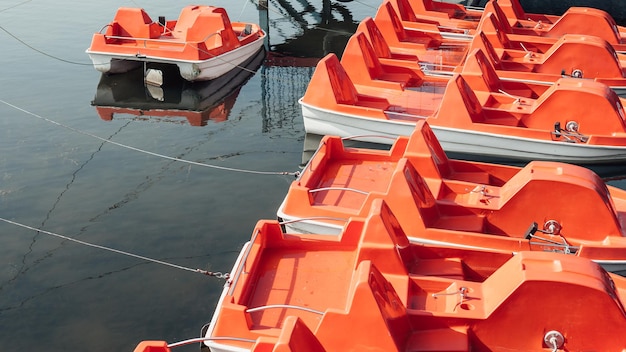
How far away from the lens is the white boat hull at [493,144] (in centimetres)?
1134

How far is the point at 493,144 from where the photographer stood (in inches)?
454

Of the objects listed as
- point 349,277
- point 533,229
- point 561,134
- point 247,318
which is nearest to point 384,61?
point 561,134

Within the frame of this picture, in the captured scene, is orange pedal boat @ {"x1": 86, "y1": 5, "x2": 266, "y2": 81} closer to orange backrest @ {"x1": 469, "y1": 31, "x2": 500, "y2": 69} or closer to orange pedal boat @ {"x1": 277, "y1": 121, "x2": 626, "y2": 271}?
orange backrest @ {"x1": 469, "y1": 31, "x2": 500, "y2": 69}

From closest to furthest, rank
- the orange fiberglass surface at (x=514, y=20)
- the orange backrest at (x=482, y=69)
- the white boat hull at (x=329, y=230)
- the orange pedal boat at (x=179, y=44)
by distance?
the white boat hull at (x=329, y=230), the orange backrest at (x=482, y=69), the orange pedal boat at (x=179, y=44), the orange fiberglass surface at (x=514, y=20)

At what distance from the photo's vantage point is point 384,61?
567 inches

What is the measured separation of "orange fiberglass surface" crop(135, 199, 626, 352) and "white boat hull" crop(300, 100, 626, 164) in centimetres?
437

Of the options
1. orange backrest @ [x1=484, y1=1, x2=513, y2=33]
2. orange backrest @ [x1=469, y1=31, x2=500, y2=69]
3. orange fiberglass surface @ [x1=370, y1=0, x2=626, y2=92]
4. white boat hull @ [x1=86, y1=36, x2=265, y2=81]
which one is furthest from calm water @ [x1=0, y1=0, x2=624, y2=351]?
orange backrest @ [x1=484, y1=1, x2=513, y2=33]

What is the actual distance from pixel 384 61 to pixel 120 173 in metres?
5.79

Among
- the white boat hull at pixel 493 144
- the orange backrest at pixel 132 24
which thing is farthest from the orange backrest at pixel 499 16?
the orange backrest at pixel 132 24

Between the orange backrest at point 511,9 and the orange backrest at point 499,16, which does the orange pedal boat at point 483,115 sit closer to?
the orange backrest at point 499,16

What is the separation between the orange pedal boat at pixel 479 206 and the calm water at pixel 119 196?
→ 1436 millimetres

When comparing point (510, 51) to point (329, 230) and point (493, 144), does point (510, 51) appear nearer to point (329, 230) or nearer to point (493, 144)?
point (493, 144)

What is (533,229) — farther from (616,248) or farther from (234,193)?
(234,193)

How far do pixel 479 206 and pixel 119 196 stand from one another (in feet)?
17.8
